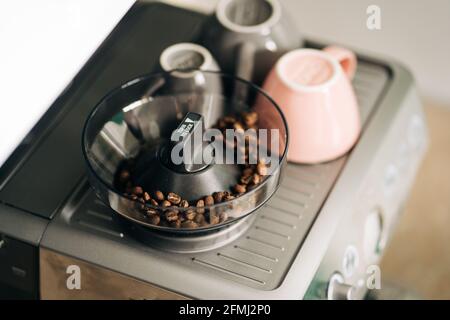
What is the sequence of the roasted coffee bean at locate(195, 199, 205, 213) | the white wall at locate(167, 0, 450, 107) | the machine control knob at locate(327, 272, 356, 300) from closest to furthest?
1. the roasted coffee bean at locate(195, 199, 205, 213)
2. the machine control knob at locate(327, 272, 356, 300)
3. the white wall at locate(167, 0, 450, 107)

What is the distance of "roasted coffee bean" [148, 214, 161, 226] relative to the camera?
0.66m

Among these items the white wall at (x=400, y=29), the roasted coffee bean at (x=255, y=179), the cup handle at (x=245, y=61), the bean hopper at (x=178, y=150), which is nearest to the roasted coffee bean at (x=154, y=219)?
the bean hopper at (x=178, y=150)

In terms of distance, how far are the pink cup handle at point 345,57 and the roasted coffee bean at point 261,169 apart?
0.19 m

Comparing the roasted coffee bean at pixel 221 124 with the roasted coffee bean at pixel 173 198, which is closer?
the roasted coffee bean at pixel 173 198

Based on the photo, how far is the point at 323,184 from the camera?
2.55 ft

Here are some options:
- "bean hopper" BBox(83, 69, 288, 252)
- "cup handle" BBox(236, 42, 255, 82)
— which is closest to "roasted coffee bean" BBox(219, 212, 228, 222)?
"bean hopper" BBox(83, 69, 288, 252)

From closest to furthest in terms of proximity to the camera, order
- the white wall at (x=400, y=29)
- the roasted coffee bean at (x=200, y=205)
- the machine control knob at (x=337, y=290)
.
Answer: the roasted coffee bean at (x=200, y=205) < the machine control knob at (x=337, y=290) < the white wall at (x=400, y=29)

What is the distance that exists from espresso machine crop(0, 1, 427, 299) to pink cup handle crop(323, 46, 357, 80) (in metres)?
0.04

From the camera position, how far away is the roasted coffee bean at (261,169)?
0.72 m

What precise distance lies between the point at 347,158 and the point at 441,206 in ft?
1.65

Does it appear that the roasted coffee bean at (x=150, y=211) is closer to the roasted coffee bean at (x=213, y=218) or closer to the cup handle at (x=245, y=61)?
the roasted coffee bean at (x=213, y=218)

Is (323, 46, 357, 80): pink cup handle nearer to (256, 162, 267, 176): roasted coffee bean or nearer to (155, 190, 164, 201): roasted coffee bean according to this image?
(256, 162, 267, 176): roasted coffee bean
